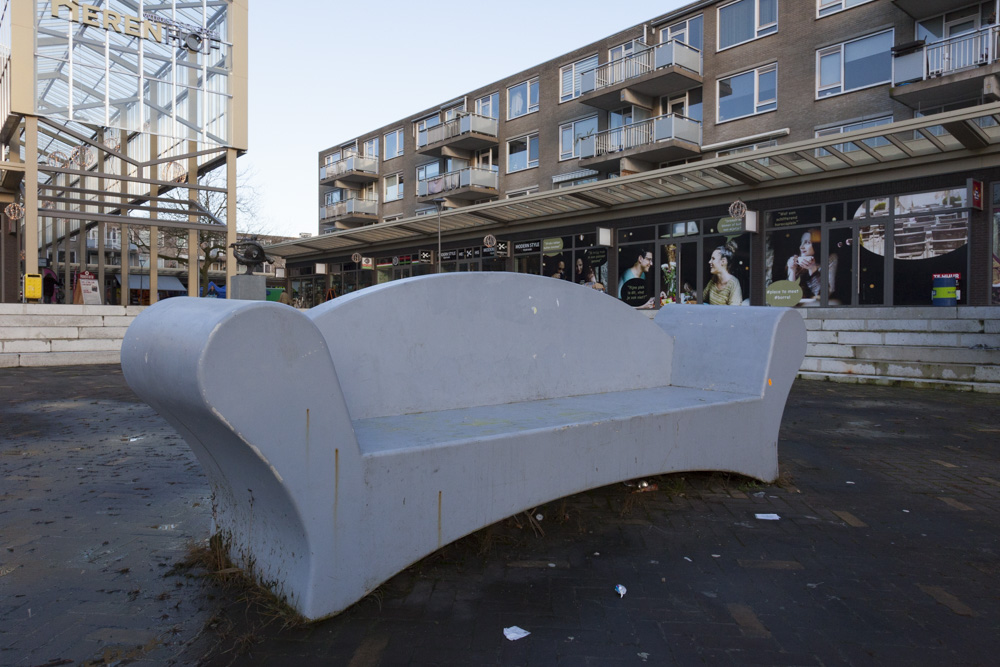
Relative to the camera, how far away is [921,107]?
18.0 m

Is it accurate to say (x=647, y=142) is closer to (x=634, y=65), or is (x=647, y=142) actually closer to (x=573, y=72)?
(x=634, y=65)

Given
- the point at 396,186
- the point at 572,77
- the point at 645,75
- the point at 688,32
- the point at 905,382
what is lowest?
the point at 905,382

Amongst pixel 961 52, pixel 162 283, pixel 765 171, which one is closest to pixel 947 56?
pixel 961 52

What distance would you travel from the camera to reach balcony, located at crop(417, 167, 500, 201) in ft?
105

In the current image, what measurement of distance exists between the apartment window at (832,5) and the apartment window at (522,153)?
1286 cm

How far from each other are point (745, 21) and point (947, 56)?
7174 mm

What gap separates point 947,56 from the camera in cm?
1669

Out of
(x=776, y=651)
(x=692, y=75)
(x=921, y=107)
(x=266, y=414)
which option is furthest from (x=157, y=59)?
(x=921, y=107)

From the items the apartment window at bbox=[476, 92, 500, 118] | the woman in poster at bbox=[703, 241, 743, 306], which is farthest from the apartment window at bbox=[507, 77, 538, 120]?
the woman in poster at bbox=[703, 241, 743, 306]

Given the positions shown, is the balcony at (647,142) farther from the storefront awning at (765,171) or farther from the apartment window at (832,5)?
the apartment window at (832,5)

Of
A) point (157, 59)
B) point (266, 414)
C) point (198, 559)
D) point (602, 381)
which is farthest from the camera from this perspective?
point (157, 59)

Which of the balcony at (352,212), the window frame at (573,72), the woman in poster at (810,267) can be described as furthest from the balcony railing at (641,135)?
the balcony at (352,212)

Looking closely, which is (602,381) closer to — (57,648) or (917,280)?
(57,648)

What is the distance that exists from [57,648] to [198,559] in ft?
2.62
